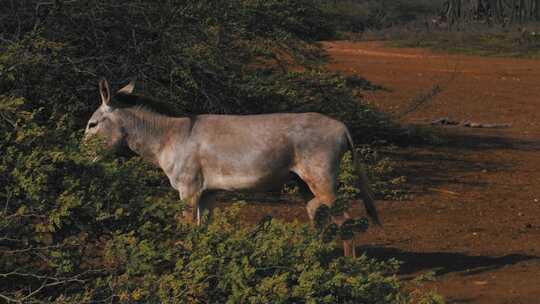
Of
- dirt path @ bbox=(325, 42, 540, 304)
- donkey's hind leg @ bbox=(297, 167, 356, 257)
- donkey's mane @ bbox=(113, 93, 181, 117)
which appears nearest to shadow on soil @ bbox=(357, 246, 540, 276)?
dirt path @ bbox=(325, 42, 540, 304)

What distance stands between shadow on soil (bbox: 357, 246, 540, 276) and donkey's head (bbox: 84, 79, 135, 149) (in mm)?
2385

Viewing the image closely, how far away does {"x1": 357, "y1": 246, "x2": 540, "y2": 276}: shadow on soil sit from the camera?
1030 cm

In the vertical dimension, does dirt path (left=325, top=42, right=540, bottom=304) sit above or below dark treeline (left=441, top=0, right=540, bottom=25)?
above

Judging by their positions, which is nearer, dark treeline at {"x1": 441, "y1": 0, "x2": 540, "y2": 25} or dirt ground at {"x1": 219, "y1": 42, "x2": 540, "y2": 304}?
dirt ground at {"x1": 219, "y1": 42, "x2": 540, "y2": 304}

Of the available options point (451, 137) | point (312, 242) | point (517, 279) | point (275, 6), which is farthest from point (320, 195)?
point (451, 137)

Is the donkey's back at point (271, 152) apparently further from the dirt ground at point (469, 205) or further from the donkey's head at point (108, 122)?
the dirt ground at point (469, 205)

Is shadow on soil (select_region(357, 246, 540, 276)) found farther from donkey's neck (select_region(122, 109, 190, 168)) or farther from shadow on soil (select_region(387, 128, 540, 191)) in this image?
shadow on soil (select_region(387, 128, 540, 191))

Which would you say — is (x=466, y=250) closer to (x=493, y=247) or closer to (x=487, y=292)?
(x=493, y=247)

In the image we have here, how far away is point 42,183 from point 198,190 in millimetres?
4247

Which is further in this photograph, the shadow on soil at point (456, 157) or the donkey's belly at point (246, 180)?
the shadow on soil at point (456, 157)

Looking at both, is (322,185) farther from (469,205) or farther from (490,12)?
(490,12)

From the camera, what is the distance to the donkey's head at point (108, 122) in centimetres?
1004

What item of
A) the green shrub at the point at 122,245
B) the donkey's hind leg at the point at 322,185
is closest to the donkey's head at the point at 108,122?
the donkey's hind leg at the point at 322,185

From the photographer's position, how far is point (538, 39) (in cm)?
4628
